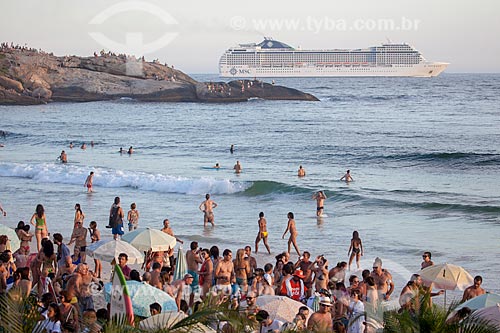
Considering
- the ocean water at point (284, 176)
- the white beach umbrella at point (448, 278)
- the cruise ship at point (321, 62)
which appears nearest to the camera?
the white beach umbrella at point (448, 278)

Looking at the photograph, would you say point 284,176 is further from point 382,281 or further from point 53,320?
point 53,320

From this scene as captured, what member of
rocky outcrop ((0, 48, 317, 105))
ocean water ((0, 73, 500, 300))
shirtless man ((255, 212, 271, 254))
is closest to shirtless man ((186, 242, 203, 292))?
ocean water ((0, 73, 500, 300))

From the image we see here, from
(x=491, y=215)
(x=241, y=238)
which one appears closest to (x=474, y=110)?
(x=491, y=215)

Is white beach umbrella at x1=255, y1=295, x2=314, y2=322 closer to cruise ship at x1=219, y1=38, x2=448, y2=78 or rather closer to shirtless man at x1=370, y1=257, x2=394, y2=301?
shirtless man at x1=370, y1=257, x2=394, y2=301

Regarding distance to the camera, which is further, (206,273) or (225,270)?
(206,273)

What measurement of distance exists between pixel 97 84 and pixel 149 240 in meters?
68.5

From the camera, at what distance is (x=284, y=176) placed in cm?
3319

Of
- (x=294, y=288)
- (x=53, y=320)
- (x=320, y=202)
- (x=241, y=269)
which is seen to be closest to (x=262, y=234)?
(x=320, y=202)

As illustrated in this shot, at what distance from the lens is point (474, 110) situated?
71.1 m

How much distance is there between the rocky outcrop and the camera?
7550cm

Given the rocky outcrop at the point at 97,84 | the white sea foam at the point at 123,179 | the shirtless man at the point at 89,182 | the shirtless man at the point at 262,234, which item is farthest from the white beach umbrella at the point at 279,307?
the rocky outcrop at the point at 97,84

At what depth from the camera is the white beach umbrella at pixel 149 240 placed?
44.4ft

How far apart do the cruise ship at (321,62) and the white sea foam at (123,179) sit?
123734mm

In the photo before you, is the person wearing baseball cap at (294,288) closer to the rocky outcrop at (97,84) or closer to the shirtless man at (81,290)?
the shirtless man at (81,290)
